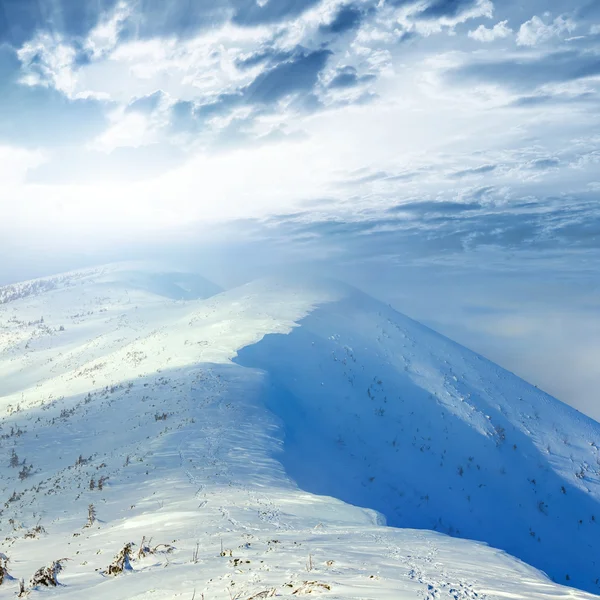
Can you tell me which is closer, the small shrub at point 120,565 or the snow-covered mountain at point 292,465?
the small shrub at point 120,565

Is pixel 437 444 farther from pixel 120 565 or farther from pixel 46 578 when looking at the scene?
pixel 46 578

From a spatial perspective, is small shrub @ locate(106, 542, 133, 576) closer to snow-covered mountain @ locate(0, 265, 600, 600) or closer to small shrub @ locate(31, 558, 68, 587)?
snow-covered mountain @ locate(0, 265, 600, 600)

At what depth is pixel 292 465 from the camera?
16219 millimetres

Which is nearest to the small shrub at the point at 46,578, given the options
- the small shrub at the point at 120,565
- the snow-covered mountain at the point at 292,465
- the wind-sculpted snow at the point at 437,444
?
the snow-covered mountain at the point at 292,465

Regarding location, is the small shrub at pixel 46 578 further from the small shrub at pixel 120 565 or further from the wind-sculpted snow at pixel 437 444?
the wind-sculpted snow at pixel 437 444

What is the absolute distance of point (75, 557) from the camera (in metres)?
7.88

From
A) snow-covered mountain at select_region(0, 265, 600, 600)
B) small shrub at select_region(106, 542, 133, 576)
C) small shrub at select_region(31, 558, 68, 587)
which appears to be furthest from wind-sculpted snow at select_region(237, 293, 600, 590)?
small shrub at select_region(31, 558, 68, 587)

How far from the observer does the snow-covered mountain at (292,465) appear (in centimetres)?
708

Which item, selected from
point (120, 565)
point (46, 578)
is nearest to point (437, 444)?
point (120, 565)

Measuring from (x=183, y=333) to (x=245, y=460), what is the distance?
2207cm

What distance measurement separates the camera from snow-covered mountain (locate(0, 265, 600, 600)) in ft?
23.2

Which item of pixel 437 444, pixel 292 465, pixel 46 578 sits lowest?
pixel 437 444

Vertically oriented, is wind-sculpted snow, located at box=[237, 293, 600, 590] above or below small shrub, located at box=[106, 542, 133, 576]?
below

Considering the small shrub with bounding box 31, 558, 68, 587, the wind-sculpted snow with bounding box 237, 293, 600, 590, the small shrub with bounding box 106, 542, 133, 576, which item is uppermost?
the small shrub with bounding box 31, 558, 68, 587
